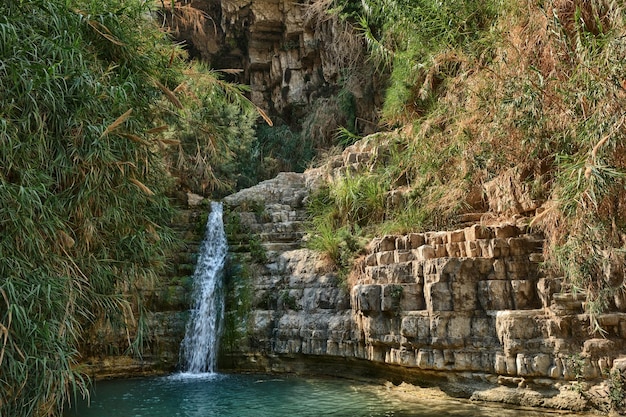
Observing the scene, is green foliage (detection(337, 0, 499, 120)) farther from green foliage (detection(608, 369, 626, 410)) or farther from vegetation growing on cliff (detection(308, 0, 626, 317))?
green foliage (detection(608, 369, 626, 410))

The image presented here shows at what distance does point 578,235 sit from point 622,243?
45 centimetres

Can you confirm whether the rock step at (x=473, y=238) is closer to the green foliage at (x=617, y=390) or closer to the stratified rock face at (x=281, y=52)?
the green foliage at (x=617, y=390)

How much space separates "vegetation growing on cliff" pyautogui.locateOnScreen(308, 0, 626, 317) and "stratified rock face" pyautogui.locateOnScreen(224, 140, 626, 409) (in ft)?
1.37

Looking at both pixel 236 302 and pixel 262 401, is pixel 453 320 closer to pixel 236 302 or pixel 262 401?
pixel 262 401

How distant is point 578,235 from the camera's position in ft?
18.0

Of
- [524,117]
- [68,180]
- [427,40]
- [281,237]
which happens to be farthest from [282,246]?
[68,180]

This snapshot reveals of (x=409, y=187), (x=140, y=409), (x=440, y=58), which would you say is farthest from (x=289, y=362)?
(x=440, y=58)

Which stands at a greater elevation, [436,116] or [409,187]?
[436,116]

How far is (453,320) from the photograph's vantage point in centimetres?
624

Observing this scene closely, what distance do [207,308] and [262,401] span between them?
3.23m

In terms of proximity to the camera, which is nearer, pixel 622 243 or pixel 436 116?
pixel 622 243

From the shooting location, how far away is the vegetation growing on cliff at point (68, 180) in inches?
162

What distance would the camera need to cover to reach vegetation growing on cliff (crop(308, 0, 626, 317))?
5391 millimetres

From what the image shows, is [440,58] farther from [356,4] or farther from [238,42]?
[238,42]
